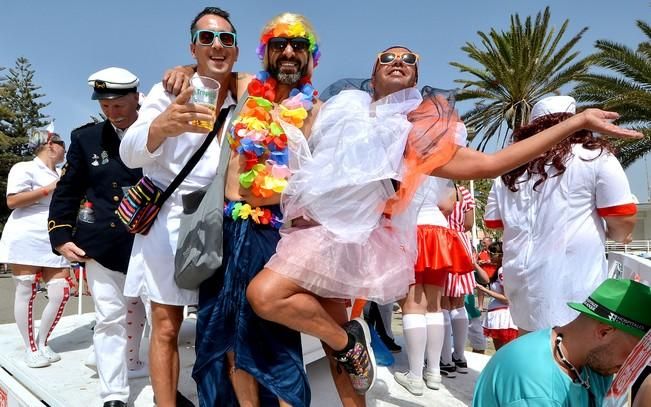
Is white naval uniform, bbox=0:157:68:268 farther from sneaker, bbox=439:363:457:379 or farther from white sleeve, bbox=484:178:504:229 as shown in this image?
white sleeve, bbox=484:178:504:229

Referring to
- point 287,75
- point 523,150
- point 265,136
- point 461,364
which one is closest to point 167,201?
point 265,136

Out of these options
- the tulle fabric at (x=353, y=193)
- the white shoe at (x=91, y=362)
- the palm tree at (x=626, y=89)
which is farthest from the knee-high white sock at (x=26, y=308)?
the palm tree at (x=626, y=89)

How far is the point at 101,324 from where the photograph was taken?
2.85 m

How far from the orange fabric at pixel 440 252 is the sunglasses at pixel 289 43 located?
1479 millimetres

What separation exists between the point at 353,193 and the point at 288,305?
0.52 metres

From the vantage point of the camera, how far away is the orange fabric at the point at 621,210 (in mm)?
2300

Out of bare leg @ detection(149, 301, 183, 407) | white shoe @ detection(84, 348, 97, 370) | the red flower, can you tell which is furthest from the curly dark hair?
white shoe @ detection(84, 348, 97, 370)

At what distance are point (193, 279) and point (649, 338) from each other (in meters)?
1.64

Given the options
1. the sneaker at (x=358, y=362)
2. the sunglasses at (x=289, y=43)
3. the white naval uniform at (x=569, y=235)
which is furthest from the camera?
the white naval uniform at (x=569, y=235)

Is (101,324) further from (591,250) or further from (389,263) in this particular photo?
(591,250)

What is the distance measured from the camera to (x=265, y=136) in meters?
2.18

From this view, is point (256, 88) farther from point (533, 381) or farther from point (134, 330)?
point (134, 330)

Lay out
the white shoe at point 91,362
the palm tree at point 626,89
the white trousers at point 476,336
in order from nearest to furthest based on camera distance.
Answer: the white shoe at point 91,362, the white trousers at point 476,336, the palm tree at point 626,89

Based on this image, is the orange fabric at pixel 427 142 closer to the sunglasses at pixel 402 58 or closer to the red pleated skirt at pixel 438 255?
the sunglasses at pixel 402 58
